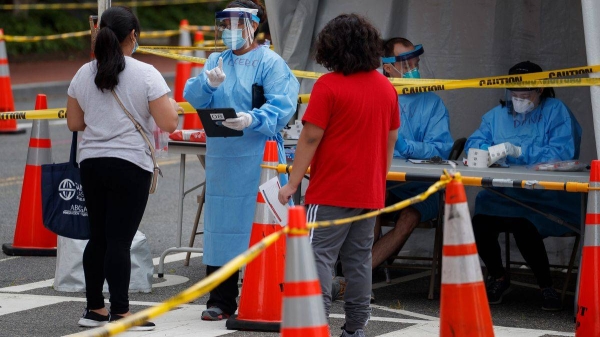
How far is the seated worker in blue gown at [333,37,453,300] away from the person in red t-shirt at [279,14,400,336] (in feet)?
6.30

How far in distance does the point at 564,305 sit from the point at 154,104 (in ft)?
9.46

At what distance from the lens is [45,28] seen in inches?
983

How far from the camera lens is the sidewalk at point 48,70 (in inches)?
871

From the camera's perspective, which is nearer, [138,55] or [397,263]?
[397,263]

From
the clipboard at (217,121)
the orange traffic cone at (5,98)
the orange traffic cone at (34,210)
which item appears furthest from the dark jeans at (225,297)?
the orange traffic cone at (5,98)

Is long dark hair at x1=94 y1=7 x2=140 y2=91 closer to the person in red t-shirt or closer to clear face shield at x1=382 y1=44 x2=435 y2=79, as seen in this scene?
the person in red t-shirt

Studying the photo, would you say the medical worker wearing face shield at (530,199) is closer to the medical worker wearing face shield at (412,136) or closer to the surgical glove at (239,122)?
the medical worker wearing face shield at (412,136)

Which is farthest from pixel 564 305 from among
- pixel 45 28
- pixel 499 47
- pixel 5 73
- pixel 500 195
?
pixel 45 28

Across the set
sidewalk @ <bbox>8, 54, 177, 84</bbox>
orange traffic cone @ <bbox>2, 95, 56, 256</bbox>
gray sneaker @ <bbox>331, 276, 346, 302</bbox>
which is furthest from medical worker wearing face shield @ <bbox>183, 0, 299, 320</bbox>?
sidewalk @ <bbox>8, 54, 177, 84</bbox>

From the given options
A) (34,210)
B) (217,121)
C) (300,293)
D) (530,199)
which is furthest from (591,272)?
(34,210)

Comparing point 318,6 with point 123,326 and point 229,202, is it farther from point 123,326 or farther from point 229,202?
point 123,326

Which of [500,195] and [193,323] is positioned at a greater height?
[500,195]

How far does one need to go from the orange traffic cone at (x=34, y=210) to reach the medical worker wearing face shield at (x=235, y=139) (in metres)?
2.33

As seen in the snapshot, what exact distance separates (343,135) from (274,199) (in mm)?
714
